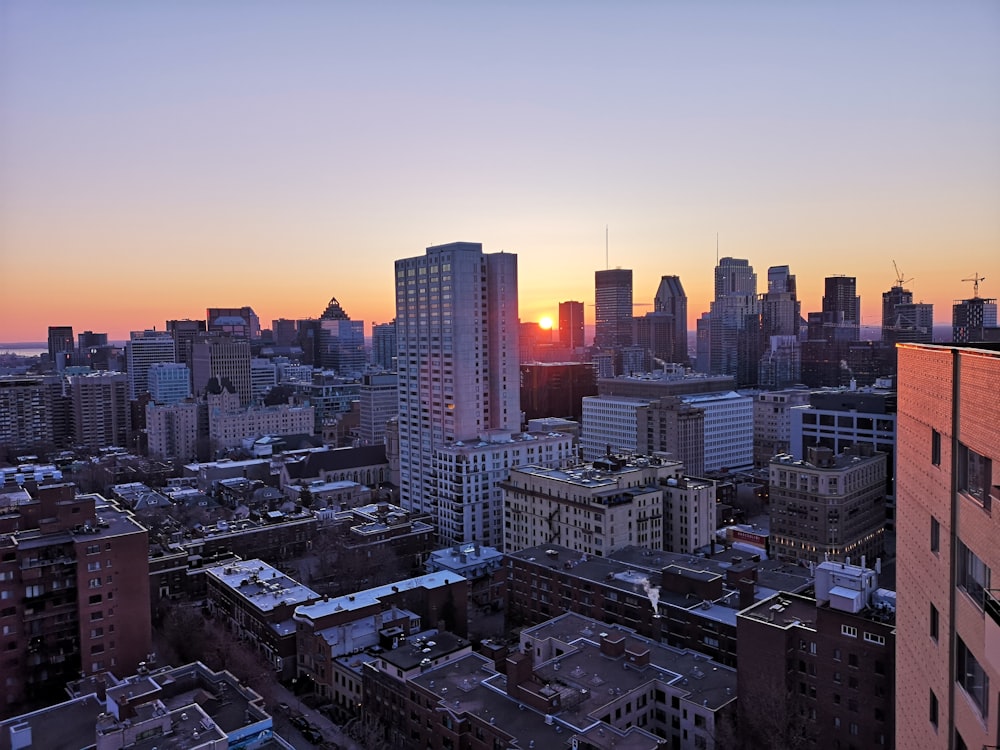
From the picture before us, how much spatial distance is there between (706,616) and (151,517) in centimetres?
4474

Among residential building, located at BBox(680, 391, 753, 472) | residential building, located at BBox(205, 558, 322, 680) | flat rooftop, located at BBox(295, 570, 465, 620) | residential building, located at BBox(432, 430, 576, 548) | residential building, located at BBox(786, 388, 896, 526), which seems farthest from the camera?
residential building, located at BBox(680, 391, 753, 472)

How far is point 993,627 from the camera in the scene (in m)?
5.83

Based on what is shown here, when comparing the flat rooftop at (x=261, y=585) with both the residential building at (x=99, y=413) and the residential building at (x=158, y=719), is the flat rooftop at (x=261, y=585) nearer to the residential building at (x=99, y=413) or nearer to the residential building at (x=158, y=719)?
the residential building at (x=158, y=719)

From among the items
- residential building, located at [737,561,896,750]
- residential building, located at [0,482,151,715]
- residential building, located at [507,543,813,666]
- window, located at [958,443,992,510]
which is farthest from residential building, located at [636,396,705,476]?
window, located at [958,443,992,510]

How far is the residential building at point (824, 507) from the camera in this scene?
5006cm

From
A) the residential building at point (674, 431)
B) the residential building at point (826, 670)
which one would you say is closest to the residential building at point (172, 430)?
the residential building at point (674, 431)

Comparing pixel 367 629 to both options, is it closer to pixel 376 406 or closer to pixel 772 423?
pixel 376 406

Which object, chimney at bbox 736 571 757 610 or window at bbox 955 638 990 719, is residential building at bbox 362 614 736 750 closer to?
chimney at bbox 736 571 757 610

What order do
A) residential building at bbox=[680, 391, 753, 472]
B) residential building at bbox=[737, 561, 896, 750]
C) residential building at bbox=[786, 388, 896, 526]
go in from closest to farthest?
residential building at bbox=[737, 561, 896, 750] → residential building at bbox=[786, 388, 896, 526] → residential building at bbox=[680, 391, 753, 472]

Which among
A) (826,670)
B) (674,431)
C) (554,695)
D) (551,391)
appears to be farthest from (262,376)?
(826,670)

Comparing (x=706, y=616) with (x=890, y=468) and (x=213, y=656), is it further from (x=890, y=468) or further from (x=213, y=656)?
(x=890, y=468)

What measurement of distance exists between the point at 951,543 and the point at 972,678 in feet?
4.07

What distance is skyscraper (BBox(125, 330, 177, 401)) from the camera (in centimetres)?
17738

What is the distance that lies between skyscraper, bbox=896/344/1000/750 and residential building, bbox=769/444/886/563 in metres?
44.2
